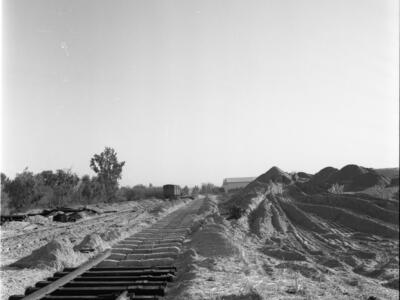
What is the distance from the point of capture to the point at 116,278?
870 cm

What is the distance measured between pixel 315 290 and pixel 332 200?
17464 mm

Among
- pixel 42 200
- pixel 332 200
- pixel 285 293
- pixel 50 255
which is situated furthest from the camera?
pixel 42 200

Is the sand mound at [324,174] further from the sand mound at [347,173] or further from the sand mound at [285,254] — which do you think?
the sand mound at [285,254]

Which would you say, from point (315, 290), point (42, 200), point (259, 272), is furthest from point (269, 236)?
point (42, 200)

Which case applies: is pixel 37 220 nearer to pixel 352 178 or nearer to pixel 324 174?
pixel 352 178

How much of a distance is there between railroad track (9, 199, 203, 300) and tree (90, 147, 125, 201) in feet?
163

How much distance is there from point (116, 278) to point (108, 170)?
55.0m

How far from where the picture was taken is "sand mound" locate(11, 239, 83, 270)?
33.3 feet

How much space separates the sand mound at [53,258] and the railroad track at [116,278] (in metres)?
0.60

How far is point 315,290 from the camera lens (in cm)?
806

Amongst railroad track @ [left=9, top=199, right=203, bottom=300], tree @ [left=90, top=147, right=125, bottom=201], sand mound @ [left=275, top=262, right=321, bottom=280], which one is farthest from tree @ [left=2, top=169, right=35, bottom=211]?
sand mound @ [left=275, top=262, right=321, bottom=280]

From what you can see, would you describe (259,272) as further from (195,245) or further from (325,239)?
(325,239)

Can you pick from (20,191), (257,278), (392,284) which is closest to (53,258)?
(257,278)

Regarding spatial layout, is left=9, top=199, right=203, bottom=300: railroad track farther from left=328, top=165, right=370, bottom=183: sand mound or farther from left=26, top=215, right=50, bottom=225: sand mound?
left=328, top=165, right=370, bottom=183: sand mound
